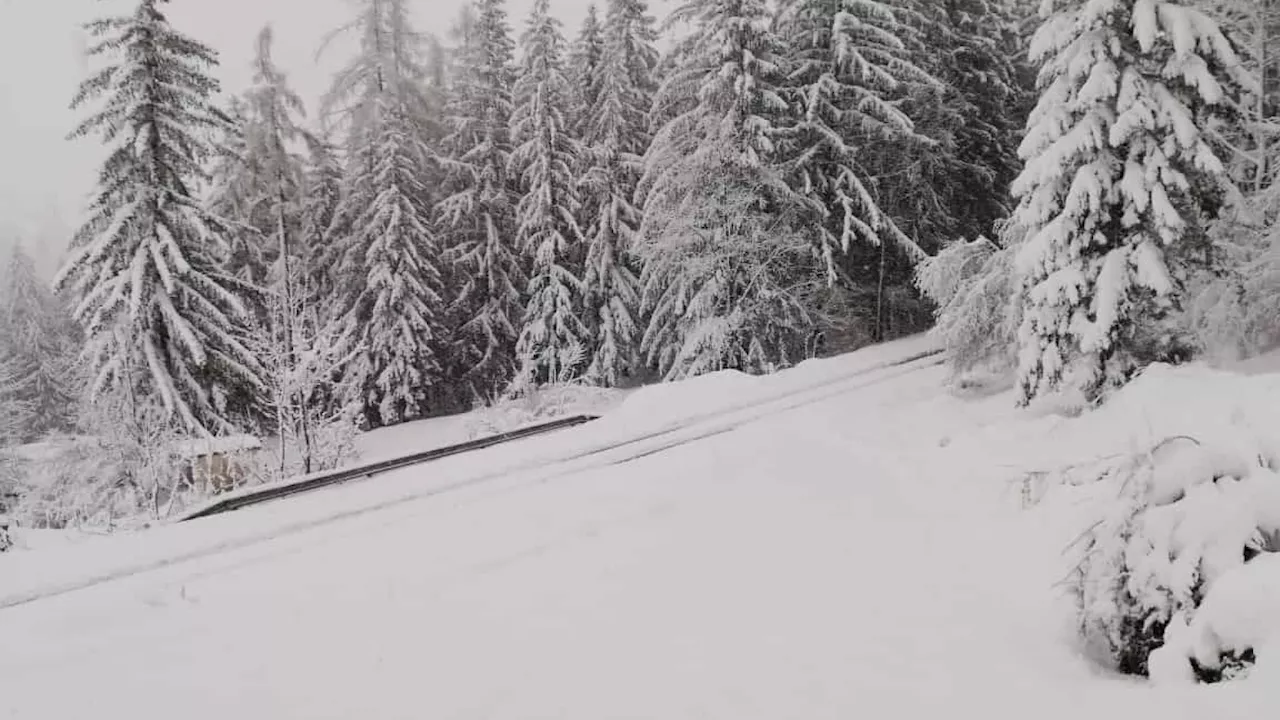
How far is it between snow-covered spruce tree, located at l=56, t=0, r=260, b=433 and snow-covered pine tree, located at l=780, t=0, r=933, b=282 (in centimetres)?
1582

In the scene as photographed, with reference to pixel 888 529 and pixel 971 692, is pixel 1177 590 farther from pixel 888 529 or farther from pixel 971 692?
pixel 888 529

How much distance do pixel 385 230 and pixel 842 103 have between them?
15.9m

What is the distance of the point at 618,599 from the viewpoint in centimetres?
739

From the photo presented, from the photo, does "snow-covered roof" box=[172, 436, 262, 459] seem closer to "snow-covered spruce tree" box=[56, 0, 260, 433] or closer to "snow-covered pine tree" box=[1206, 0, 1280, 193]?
"snow-covered spruce tree" box=[56, 0, 260, 433]

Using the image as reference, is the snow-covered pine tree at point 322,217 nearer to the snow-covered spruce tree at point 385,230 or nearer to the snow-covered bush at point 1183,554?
the snow-covered spruce tree at point 385,230

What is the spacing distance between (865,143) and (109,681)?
906 inches

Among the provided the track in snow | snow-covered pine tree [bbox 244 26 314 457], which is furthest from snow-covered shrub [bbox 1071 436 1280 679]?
snow-covered pine tree [bbox 244 26 314 457]

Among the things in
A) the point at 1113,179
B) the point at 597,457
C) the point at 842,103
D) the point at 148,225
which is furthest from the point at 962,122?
the point at 148,225

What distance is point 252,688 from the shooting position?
620cm

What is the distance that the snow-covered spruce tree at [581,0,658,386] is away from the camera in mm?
28156

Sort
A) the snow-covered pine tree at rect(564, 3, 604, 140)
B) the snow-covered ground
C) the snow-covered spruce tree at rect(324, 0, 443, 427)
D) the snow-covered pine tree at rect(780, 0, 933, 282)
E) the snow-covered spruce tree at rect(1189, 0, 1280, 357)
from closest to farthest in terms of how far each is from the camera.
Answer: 1. the snow-covered ground
2. the snow-covered spruce tree at rect(1189, 0, 1280, 357)
3. the snow-covered pine tree at rect(780, 0, 933, 282)
4. the snow-covered spruce tree at rect(324, 0, 443, 427)
5. the snow-covered pine tree at rect(564, 3, 604, 140)

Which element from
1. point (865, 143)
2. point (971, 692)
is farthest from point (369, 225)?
point (971, 692)

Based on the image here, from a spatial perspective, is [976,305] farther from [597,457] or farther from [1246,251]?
[597,457]

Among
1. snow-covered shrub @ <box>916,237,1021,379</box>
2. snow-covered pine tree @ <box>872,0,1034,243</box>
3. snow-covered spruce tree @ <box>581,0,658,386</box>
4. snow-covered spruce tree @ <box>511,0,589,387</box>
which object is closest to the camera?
snow-covered shrub @ <box>916,237,1021,379</box>
